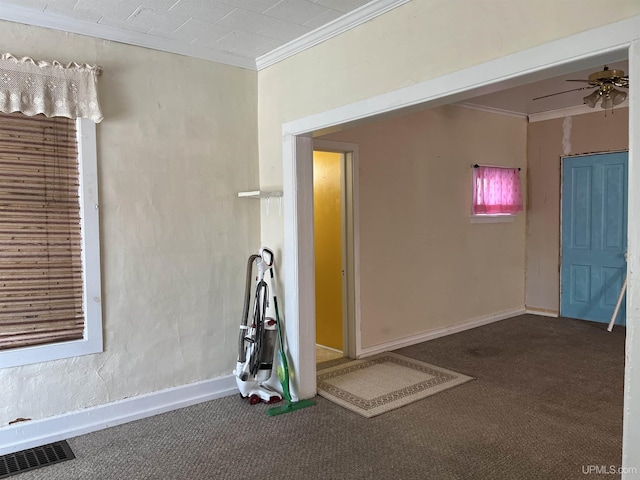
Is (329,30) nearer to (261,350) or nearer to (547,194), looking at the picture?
(261,350)

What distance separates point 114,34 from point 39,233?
138 cm

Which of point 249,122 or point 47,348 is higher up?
point 249,122

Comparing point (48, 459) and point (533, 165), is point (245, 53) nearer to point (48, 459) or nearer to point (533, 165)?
point (48, 459)

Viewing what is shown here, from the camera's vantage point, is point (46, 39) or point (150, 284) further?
point (150, 284)

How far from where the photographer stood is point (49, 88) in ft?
9.41

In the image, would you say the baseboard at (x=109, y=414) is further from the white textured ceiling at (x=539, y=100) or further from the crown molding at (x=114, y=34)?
the white textured ceiling at (x=539, y=100)

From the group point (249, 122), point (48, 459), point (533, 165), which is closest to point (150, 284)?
point (48, 459)

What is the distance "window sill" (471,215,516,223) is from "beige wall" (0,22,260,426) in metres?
3.01

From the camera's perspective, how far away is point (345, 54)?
3018 millimetres

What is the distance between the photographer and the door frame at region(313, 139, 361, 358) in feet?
14.7

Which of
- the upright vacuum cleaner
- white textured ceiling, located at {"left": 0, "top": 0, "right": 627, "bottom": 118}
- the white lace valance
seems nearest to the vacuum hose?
the upright vacuum cleaner

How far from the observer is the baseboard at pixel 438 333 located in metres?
4.68

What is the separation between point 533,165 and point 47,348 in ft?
19.5

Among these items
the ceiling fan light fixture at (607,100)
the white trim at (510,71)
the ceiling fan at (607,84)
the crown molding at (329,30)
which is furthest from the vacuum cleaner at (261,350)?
the ceiling fan light fixture at (607,100)
